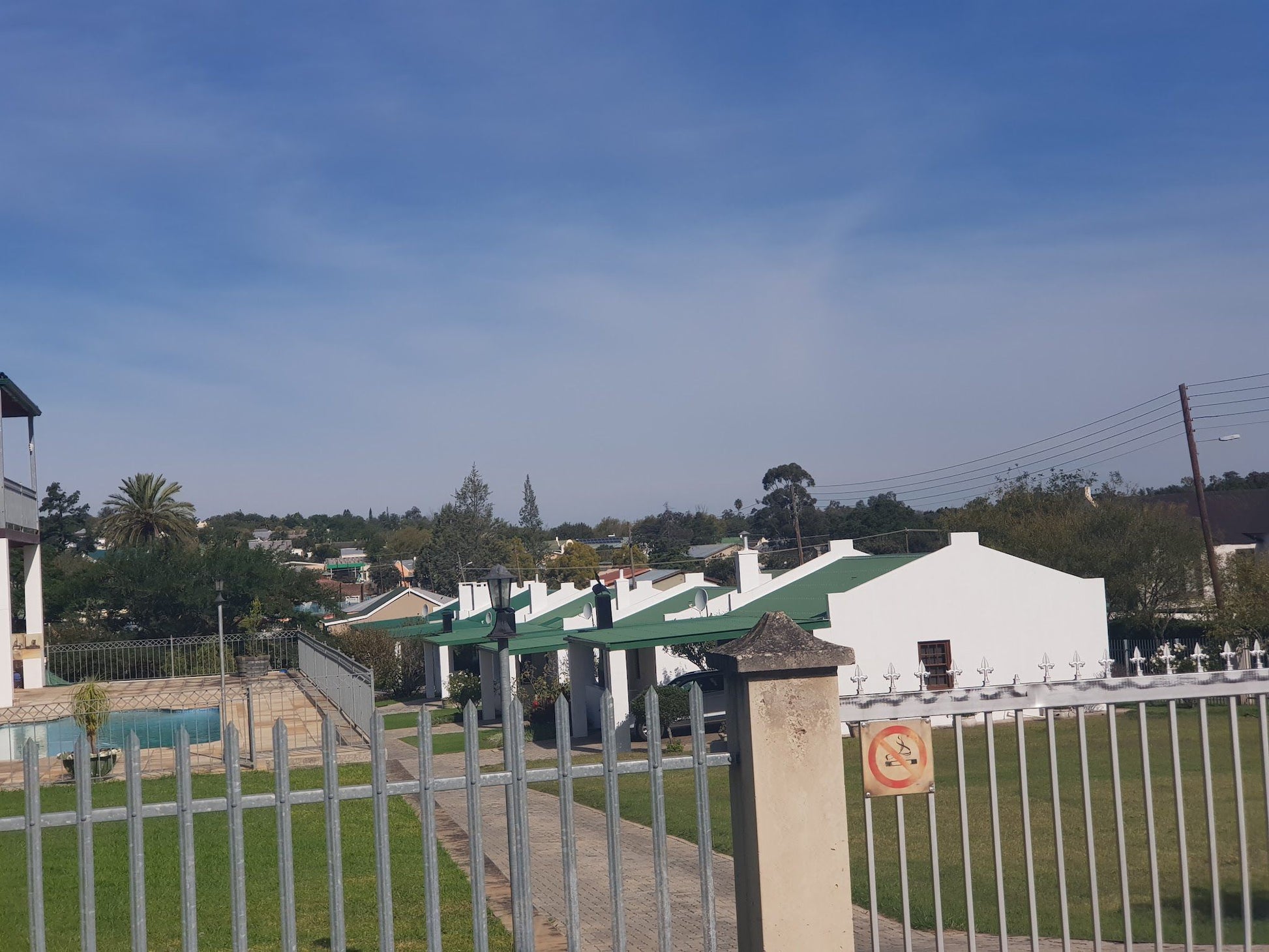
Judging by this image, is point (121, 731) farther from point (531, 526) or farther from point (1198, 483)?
point (531, 526)

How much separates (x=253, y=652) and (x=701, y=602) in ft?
66.9

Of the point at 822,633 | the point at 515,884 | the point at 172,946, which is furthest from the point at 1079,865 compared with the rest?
the point at 822,633

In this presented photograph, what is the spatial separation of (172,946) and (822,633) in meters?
17.7

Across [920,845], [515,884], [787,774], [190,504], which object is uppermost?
[190,504]

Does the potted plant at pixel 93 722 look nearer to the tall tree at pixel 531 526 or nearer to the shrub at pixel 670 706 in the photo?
the shrub at pixel 670 706

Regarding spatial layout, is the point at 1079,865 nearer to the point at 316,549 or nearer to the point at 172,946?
the point at 172,946

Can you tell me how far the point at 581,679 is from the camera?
2888 centimetres

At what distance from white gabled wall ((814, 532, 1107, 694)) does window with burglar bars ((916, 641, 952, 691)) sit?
0.13 m

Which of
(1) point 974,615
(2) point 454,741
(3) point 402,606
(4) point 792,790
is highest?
(3) point 402,606

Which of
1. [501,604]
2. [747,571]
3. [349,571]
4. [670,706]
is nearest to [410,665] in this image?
[747,571]

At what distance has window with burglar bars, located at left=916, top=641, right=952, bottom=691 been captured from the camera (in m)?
25.0

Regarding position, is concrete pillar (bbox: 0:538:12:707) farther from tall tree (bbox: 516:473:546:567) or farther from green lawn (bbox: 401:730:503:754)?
tall tree (bbox: 516:473:546:567)

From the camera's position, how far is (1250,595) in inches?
1171

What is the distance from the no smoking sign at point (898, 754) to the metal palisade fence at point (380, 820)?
63 centimetres
